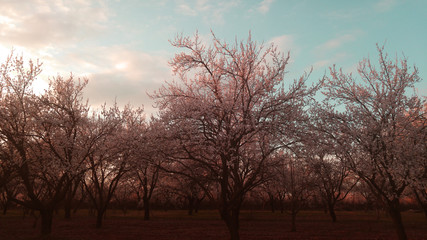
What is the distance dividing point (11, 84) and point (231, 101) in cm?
1383

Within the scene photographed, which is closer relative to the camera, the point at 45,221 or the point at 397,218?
the point at 397,218

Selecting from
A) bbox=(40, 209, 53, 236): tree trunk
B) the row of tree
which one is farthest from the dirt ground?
the row of tree

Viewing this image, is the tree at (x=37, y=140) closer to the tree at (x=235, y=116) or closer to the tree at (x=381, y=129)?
the tree at (x=235, y=116)

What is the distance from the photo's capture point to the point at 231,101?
15.1m

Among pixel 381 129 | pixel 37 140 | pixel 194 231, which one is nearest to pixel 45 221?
pixel 37 140

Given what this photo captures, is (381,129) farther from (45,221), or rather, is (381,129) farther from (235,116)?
(45,221)

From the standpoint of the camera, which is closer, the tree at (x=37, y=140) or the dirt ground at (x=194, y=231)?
the tree at (x=37, y=140)

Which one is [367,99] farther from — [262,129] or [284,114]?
[262,129]

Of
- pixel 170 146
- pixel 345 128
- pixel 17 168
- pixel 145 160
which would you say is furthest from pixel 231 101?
pixel 17 168

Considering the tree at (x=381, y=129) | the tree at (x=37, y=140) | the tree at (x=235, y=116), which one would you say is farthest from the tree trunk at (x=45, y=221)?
the tree at (x=381, y=129)

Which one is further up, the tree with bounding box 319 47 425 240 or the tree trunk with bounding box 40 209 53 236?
the tree with bounding box 319 47 425 240

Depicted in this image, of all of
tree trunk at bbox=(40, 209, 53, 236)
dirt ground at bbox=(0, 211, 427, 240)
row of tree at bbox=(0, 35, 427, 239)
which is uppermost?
row of tree at bbox=(0, 35, 427, 239)

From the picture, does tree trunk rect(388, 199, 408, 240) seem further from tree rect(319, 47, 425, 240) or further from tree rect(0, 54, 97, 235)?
tree rect(0, 54, 97, 235)

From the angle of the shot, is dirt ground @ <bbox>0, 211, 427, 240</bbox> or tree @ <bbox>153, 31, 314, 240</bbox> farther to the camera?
dirt ground @ <bbox>0, 211, 427, 240</bbox>
